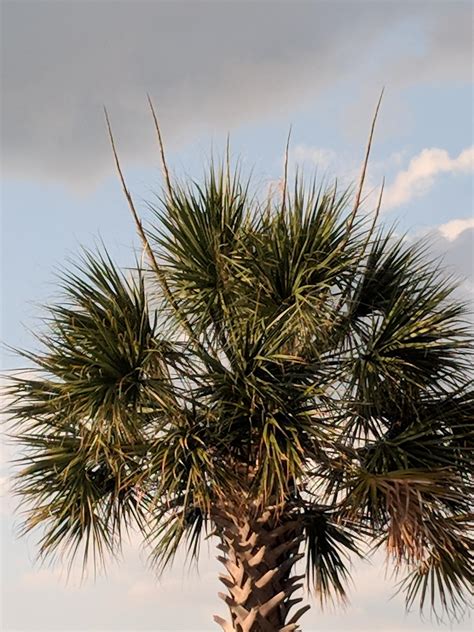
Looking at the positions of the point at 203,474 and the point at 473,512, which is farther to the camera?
the point at 473,512

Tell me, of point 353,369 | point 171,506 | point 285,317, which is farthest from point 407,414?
point 171,506

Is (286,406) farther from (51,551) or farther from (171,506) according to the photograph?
(51,551)

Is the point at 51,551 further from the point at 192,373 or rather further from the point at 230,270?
the point at 230,270

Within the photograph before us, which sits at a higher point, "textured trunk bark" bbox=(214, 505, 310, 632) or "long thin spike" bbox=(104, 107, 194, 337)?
"long thin spike" bbox=(104, 107, 194, 337)

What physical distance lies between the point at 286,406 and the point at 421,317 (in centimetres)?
154

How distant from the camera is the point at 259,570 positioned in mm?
9641

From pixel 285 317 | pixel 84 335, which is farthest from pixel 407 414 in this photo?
pixel 84 335

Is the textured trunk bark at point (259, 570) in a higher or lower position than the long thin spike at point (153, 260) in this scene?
lower

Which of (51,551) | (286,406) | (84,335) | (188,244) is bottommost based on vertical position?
(51,551)

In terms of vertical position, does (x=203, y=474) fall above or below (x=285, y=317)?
below

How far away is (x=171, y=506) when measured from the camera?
31.9 feet

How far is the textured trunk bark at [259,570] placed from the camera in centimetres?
959

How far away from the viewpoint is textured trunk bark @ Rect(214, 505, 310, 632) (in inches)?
378

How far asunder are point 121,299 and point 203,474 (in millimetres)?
1758
